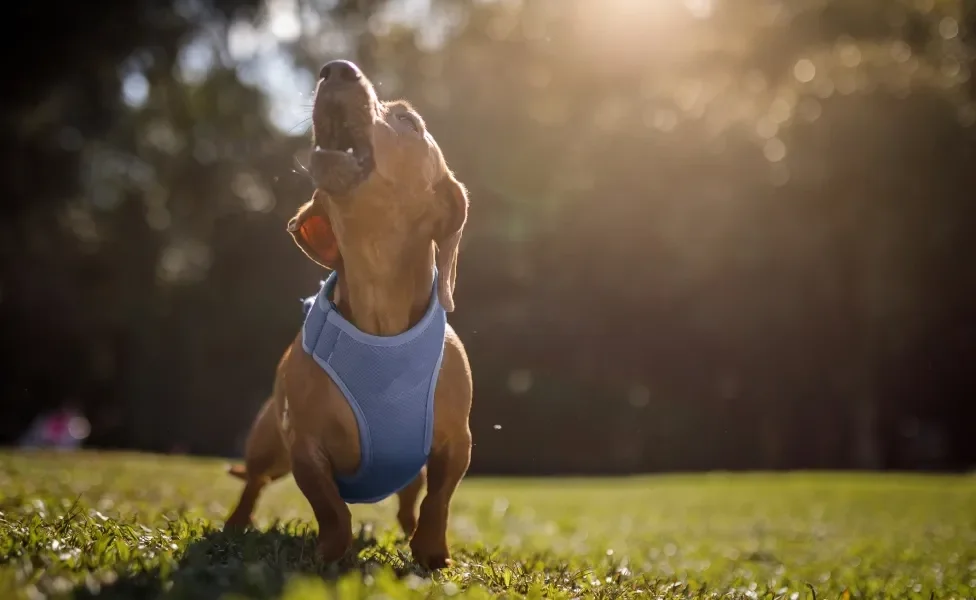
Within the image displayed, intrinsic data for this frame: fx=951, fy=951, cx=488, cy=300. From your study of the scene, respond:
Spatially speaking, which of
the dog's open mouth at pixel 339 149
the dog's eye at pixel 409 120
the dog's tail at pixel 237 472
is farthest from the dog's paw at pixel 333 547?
the dog's tail at pixel 237 472

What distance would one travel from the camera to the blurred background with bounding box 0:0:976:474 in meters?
21.9

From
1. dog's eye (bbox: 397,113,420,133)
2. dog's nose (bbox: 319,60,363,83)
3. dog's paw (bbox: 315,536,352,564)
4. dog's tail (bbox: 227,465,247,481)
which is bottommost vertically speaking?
dog's paw (bbox: 315,536,352,564)

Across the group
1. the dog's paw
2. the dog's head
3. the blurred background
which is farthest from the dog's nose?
the blurred background

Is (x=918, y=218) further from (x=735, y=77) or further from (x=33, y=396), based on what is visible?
(x=33, y=396)

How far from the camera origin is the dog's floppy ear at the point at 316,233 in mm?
4445

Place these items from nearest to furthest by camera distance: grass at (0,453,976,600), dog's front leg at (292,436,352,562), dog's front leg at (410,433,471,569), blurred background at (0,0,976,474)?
grass at (0,453,976,600) → dog's front leg at (292,436,352,562) → dog's front leg at (410,433,471,569) → blurred background at (0,0,976,474)

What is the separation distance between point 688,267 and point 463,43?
37.9ft

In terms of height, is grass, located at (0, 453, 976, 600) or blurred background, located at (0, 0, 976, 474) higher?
blurred background, located at (0, 0, 976, 474)

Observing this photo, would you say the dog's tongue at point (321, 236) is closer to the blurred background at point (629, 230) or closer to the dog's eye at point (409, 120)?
the dog's eye at point (409, 120)

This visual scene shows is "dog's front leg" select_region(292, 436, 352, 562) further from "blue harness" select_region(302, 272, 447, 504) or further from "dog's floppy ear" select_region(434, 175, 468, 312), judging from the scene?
"dog's floppy ear" select_region(434, 175, 468, 312)

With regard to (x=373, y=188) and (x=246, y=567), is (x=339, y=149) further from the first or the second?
(x=246, y=567)

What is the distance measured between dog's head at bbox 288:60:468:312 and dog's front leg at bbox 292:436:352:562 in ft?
→ 2.78

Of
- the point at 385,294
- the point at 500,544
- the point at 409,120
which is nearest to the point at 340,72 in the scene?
the point at 409,120

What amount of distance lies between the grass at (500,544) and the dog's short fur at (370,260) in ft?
1.16
